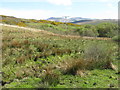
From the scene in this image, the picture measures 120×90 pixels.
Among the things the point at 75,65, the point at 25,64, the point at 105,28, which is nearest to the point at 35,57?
the point at 25,64

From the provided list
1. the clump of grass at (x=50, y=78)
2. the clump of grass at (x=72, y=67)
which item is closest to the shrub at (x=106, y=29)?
the clump of grass at (x=72, y=67)

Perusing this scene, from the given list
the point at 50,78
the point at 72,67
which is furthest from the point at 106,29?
the point at 50,78

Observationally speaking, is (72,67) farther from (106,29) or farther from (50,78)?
(106,29)

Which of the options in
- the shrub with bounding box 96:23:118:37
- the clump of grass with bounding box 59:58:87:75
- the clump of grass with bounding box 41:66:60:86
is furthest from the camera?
the shrub with bounding box 96:23:118:37

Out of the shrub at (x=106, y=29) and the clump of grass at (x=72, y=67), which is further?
the shrub at (x=106, y=29)

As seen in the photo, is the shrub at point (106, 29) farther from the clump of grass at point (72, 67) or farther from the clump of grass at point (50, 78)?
the clump of grass at point (50, 78)

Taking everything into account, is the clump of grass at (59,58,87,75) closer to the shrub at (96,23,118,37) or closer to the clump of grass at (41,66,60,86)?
the clump of grass at (41,66,60,86)

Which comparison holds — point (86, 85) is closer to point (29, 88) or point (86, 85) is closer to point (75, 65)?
point (75, 65)

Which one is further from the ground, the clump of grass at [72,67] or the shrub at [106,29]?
the shrub at [106,29]

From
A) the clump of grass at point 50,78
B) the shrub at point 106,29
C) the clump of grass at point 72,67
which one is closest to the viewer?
the clump of grass at point 50,78

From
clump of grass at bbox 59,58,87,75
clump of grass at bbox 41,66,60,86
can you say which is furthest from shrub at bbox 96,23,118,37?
clump of grass at bbox 41,66,60,86

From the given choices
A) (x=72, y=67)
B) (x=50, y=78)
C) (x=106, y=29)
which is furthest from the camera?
(x=106, y=29)

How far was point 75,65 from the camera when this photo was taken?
6.89 m

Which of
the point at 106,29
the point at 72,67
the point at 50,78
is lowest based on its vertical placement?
the point at 50,78
